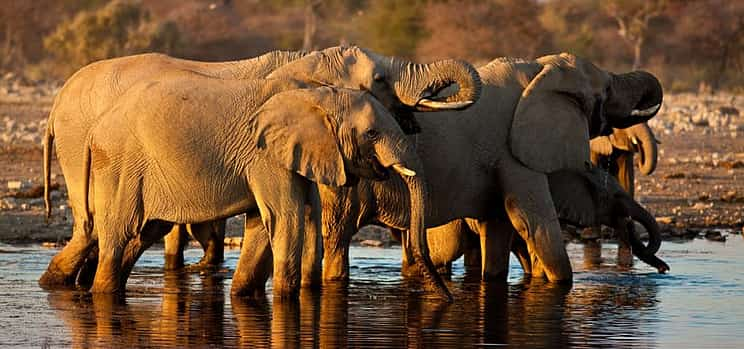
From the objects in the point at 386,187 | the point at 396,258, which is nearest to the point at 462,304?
the point at 386,187

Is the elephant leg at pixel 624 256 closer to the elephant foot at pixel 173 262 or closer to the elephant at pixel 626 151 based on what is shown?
the elephant at pixel 626 151

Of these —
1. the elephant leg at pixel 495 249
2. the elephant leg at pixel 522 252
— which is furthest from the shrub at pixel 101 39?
the elephant leg at pixel 495 249

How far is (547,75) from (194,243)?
4.19 m

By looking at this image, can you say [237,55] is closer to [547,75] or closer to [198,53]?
[198,53]

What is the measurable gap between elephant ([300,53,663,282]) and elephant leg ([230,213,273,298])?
33.6 inches

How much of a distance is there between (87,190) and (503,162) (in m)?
2.74

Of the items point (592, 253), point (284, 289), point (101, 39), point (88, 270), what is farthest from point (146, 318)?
point (101, 39)

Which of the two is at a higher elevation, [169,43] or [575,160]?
[169,43]

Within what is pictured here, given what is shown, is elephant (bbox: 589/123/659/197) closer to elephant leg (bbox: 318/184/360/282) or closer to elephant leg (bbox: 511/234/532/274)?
elephant leg (bbox: 511/234/532/274)

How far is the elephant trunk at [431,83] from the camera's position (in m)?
11.2

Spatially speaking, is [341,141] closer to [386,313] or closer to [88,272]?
[386,313]

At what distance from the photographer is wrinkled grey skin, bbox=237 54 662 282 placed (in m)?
11.9

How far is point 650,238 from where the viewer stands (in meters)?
13.0

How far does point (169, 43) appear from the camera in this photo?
44.3 meters
